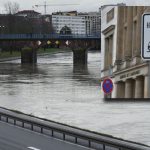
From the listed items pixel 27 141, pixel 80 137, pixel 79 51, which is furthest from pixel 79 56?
pixel 80 137

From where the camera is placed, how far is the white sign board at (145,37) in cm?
746

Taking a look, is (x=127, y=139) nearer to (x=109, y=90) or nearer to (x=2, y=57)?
(x=109, y=90)

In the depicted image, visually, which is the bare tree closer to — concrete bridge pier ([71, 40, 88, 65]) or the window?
concrete bridge pier ([71, 40, 88, 65])

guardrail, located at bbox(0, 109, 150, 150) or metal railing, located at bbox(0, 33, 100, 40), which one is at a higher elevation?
metal railing, located at bbox(0, 33, 100, 40)

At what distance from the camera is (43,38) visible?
105 metres

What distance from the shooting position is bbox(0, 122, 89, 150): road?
634 inches

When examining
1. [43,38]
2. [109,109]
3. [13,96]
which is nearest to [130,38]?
[109,109]

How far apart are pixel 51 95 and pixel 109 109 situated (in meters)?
14.1

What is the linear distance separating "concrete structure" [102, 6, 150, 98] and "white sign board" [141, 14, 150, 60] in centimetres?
1804

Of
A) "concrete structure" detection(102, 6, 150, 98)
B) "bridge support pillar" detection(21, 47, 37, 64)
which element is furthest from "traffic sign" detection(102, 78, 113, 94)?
"bridge support pillar" detection(21, 47, 37, 64)

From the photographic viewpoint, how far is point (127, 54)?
26438mm

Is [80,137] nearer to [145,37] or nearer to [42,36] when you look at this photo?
[145,37]

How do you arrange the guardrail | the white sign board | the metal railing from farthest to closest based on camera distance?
the metal railing
the guardrail
the white sign board

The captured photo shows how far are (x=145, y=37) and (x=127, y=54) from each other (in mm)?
18934
